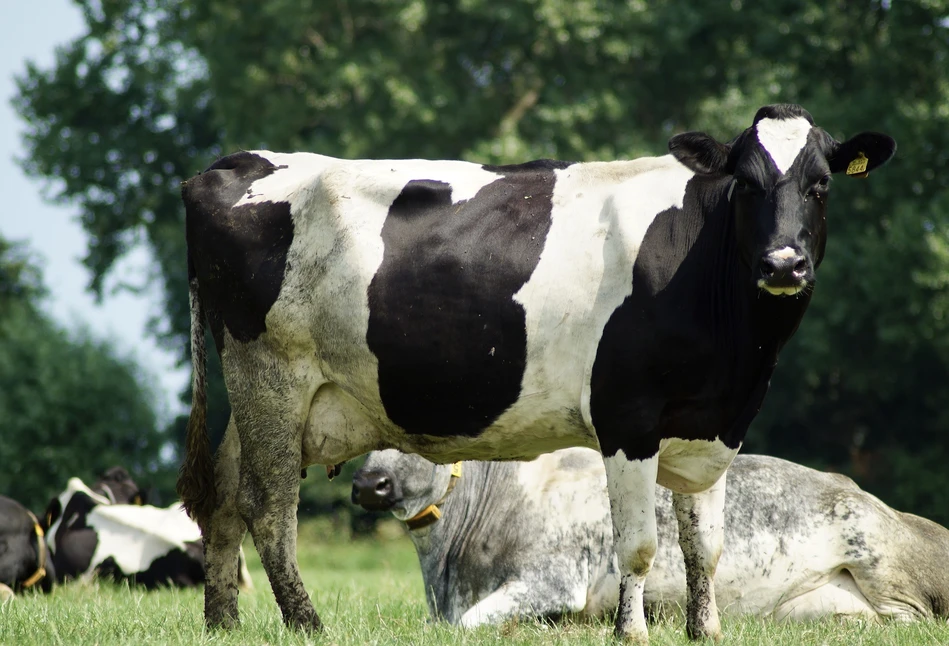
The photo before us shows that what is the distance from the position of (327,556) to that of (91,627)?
15605mm

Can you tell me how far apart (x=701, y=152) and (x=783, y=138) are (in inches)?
17.9

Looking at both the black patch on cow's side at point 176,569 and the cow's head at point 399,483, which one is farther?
the black patch on cow's side at point 176,569

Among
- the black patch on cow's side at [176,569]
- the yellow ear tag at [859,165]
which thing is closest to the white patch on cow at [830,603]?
the yellow ear tag at [859,165]

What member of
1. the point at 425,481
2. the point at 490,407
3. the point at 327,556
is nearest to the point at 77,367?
the point at 327,556

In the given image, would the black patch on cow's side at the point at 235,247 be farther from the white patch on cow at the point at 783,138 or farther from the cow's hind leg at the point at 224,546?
the white patch on cow at the point at 783,138

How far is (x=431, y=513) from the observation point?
8.38m

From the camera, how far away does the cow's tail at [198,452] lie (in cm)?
→ 699

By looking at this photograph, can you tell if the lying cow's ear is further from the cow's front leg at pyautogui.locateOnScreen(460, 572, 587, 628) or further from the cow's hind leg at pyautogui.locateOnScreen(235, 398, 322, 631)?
the cow's hind leg at pyautogui.locateOnScreen(235, 398, 322, 631)

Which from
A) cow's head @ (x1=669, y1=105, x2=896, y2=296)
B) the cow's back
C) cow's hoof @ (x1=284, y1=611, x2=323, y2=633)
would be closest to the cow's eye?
cow's head @ (x1=669, y1=105, x2=896, y2=296)

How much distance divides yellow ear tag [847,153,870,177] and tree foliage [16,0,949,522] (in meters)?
14.7

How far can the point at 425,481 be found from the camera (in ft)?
27.4

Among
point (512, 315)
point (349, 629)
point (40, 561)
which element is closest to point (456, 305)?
point (512, 315)

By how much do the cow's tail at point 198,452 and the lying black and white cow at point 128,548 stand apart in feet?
15.3

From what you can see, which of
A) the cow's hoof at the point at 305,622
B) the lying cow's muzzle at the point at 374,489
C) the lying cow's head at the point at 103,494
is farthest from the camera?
the lying cow's head at the point at 103,494
